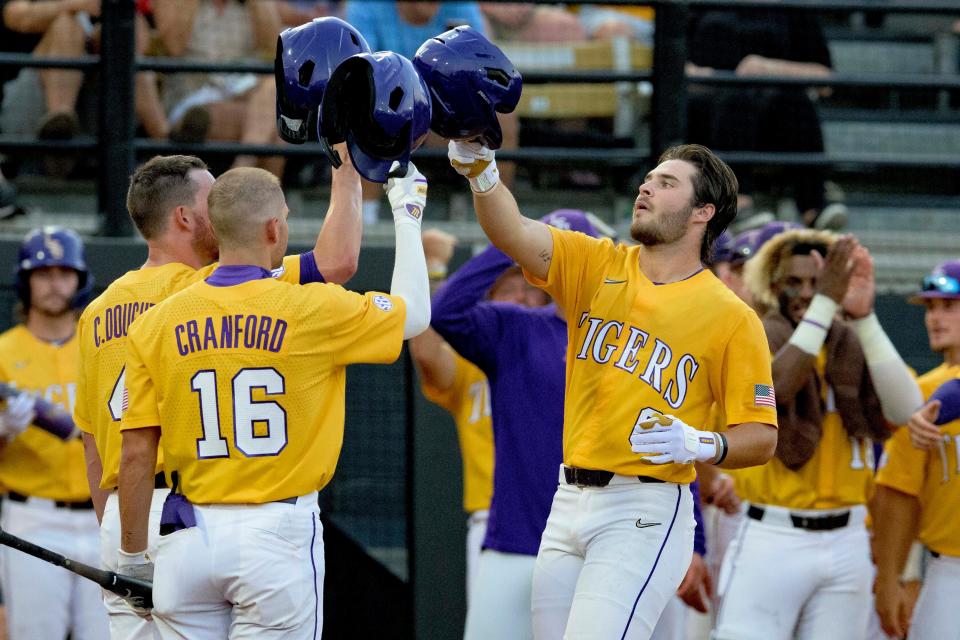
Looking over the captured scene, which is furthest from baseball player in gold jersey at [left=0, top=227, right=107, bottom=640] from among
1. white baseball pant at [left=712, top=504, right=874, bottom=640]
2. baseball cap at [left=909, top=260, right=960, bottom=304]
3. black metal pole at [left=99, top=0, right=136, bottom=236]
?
baseball cap at [left=909, top=260, right=960, bottom=304]

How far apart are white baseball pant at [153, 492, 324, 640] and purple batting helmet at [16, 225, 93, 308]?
8.59ft

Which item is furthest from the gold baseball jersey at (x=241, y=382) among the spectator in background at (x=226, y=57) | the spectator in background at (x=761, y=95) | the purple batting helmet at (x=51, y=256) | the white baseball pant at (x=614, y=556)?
the spectator in background at (x=761, y=95)

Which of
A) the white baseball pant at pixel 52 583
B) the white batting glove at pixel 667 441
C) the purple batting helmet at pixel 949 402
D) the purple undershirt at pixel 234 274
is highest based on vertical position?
the purple undershirt at pixel 234 274

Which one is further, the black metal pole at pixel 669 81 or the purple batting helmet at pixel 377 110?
the black metal pole at pixel 669 81

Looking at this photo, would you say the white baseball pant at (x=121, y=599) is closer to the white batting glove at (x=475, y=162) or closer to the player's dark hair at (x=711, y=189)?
the white batting glove at (x=475, y=162)

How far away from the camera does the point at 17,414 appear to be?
545 centimetres

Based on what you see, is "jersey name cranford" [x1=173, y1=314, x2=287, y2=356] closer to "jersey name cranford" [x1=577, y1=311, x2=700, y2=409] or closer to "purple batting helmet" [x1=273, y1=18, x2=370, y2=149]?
"purple batting helmet" [x1=273, y1=18, x2=370, y2=149]

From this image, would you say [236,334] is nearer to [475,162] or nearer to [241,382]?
[241,382]

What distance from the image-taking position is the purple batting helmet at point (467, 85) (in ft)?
12.5

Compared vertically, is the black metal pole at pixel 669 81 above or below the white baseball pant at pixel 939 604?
above

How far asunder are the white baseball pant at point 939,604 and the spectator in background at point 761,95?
2.42m

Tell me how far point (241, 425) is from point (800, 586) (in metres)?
2.54

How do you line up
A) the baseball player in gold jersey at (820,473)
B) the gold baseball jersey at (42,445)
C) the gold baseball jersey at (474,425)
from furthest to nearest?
the gold baseball jersey at (474,425) → the gold baseball jersey at (42,445) → the baseball player in gold jersey at (820,473)

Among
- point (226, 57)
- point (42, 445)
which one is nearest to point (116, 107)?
point (226, 57)
